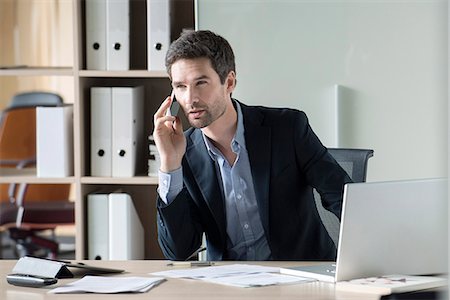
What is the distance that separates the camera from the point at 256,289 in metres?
1.84

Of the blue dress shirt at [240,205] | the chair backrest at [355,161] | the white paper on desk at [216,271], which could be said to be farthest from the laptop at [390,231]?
the chair backrest at [355,161]

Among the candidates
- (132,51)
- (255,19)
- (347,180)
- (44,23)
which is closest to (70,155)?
(132,51)

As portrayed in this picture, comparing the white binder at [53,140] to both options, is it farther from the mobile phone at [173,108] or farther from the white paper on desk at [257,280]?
the white paper on desk at [257,280]

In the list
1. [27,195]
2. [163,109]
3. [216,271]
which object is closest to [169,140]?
[163,109]

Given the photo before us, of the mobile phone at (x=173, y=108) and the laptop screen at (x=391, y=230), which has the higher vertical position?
the mobile phone at (x=173, y=108)

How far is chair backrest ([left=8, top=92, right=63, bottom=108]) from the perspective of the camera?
4902 millimetres

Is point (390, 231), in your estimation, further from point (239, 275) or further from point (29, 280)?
point (29, 280)

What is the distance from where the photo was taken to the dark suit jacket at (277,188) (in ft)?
7.93

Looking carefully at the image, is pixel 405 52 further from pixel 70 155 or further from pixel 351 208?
pixel 351 208

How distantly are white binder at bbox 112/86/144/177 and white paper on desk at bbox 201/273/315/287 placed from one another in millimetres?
1603

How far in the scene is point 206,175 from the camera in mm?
2439

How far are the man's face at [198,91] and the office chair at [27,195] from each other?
1938 millimetres

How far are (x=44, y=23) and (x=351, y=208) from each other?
371 cm

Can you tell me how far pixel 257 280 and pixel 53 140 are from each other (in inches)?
71.4
